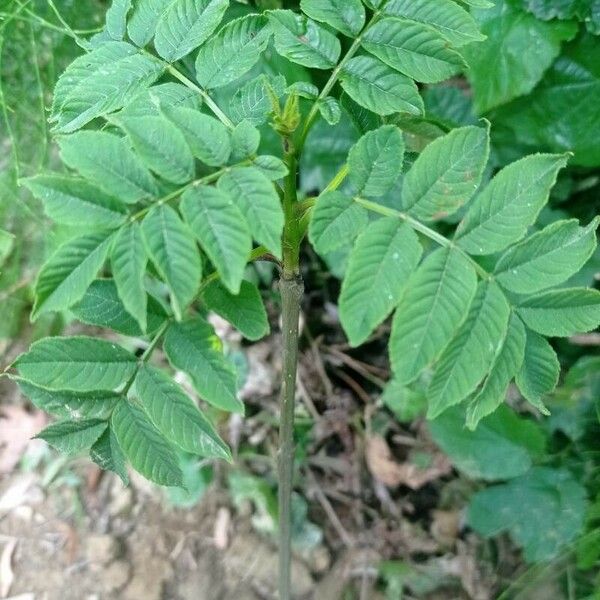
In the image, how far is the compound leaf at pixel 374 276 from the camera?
2.02ft

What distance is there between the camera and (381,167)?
2.23 ft

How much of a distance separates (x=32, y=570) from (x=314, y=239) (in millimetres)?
1374

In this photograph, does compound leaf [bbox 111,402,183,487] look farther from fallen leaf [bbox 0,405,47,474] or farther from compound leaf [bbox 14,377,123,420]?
fallen leaf [bbox 0,405,47,474]

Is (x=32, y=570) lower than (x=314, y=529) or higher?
lower

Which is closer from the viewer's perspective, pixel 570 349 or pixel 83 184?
pixel 83 184

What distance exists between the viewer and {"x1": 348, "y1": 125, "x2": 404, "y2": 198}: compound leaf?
2.21ft

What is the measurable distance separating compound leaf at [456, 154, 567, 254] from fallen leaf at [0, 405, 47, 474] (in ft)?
4.89

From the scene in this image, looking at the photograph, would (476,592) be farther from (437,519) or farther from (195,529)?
(195,529)

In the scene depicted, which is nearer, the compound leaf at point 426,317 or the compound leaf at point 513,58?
the compound leaf at point 426,317

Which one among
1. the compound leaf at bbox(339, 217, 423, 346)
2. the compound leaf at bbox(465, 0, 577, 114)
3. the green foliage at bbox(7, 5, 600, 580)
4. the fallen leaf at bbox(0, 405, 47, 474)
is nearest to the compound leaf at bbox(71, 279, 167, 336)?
the green foliage at bbox(7, 5, 600, 580)

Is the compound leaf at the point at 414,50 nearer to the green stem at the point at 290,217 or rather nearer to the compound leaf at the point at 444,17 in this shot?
the compound leaf at the point at 444,17

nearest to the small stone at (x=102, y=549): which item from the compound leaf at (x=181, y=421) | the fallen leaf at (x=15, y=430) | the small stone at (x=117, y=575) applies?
the small stone at (x=117, y=575)

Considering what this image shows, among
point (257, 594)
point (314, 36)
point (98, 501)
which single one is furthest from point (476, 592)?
point (314, 36)

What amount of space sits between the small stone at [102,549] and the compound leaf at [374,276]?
1252 mm
